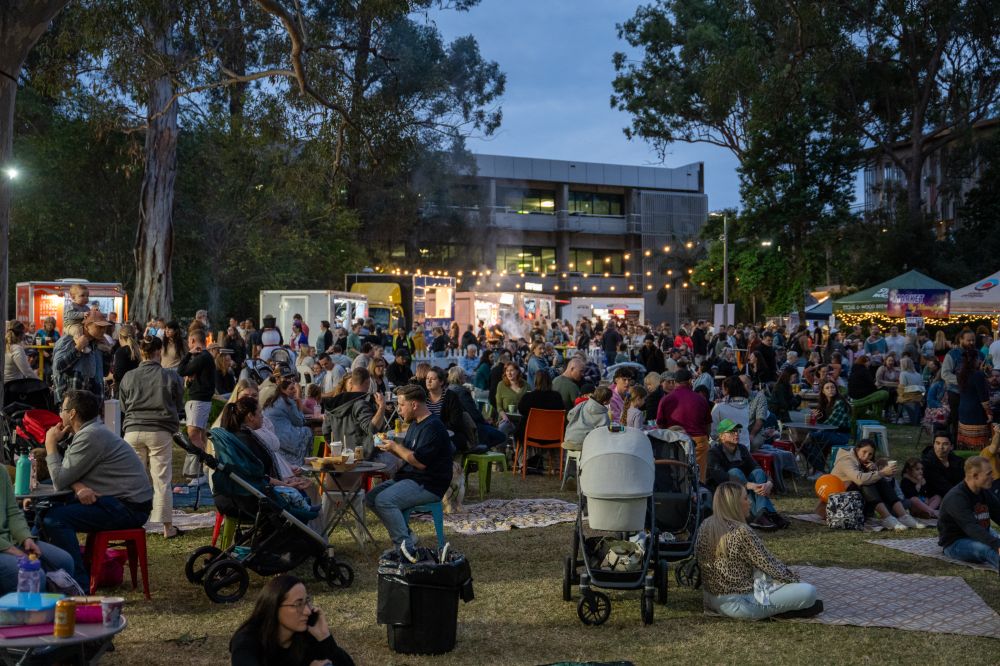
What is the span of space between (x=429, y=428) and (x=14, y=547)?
9.04ft

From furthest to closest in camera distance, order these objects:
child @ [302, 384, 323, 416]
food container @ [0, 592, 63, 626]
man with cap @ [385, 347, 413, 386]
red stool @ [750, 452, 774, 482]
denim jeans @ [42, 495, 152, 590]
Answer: man with cap @ [385, 347, 413, 386], child @ [302, 384, 323, 416], red stool @ [750, 452, 774, 482], denim jeans @ [42, 495, 152, 590], food container @ [0, 592, 63, 626]

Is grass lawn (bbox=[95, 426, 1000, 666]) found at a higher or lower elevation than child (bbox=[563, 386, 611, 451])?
lower

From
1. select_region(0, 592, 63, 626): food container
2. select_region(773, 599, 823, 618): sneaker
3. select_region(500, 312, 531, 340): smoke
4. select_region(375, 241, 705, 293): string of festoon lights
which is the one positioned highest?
select_region(375, 241, 705, 293): string of festoon lights

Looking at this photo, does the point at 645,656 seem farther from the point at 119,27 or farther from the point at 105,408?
the point at 119,27

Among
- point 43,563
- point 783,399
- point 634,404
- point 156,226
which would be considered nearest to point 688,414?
point 634,404

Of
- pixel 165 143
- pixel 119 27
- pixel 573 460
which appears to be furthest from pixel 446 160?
pixel 573 460

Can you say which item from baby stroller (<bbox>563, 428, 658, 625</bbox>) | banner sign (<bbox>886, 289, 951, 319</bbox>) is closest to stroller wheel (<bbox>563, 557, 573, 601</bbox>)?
baby stroller (<bbox>563, 428, 658, 625</bbox>)

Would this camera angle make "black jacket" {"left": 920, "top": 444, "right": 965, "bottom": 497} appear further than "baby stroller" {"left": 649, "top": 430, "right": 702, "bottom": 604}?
Yes

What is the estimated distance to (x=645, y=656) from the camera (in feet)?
16.9

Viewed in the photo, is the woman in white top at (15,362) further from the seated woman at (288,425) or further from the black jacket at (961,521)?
the black jacket at (961,521)

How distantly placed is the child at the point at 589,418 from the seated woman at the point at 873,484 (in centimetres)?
239

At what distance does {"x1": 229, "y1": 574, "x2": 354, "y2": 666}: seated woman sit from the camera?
11.2 feet

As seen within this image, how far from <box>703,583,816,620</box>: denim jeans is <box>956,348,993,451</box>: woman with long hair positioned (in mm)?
6177

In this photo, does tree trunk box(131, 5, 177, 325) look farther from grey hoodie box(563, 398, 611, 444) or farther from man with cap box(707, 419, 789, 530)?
man with cap box(707, 419, 789, 530)
